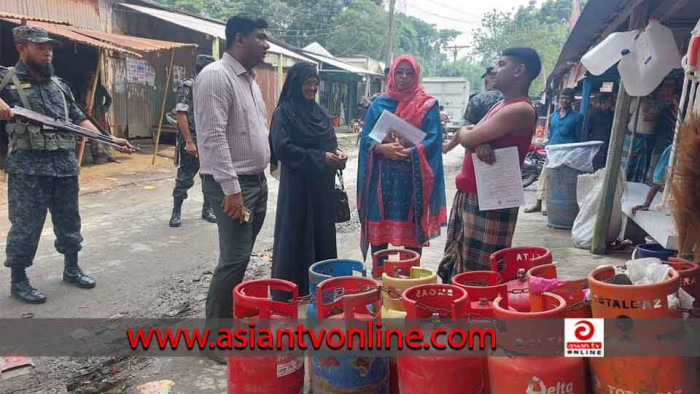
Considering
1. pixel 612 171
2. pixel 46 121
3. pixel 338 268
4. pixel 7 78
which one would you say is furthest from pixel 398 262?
pixel 612 171

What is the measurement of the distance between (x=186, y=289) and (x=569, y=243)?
4.11 m

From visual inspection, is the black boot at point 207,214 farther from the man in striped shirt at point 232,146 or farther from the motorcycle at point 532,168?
the motorcycle at point 532,168

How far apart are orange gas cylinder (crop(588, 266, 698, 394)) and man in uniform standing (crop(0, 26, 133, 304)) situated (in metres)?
3.61

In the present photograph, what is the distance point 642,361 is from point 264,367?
1251mm

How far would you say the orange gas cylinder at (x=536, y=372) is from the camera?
1482 millimetres

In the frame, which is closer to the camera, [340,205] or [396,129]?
[396,129]

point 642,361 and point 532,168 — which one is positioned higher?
point 642,361

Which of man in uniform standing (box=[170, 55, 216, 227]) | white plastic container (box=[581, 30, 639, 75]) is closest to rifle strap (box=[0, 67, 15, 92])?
man in uniform standing (box=[170, 55, 216, 227])

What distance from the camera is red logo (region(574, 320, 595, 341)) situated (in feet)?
5.04

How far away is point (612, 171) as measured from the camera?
15.9ft

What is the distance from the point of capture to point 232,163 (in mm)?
2760

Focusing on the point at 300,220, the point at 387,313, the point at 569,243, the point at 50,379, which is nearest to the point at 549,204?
the point at 569,243

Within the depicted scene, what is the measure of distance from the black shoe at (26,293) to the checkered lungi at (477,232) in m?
2.94

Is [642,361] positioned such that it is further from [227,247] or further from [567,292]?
[227,247]
